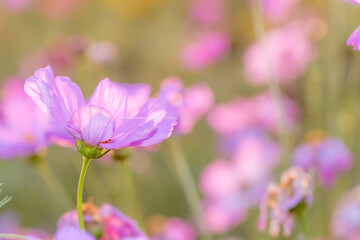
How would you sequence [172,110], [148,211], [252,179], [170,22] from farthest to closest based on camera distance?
[170,22] < [148,211] < [252,179] < [172,110]

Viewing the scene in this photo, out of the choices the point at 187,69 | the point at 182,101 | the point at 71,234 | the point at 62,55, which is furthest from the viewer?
the point at 187,69

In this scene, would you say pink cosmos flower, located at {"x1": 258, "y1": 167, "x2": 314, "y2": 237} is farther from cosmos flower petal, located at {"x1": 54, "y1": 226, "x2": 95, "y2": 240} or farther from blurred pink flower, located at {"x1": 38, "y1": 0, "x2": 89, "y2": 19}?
blurred pink flower, located at {"x1": 38, "y1": 0, "x2": 89, "y2": 19}

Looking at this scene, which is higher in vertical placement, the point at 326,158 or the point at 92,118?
the point at 92,118

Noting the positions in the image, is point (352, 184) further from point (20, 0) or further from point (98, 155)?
point (20, 0)

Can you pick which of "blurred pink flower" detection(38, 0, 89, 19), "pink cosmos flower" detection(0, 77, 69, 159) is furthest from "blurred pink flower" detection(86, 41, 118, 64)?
"blurred pink flower" detection(38, 0, 89, 19)

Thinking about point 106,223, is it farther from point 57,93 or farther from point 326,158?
point 326,158

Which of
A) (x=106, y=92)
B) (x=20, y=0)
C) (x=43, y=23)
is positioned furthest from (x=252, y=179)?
(x=43, y=23)

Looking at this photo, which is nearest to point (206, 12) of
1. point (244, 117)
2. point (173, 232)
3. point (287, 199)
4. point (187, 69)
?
point (187, 69)
